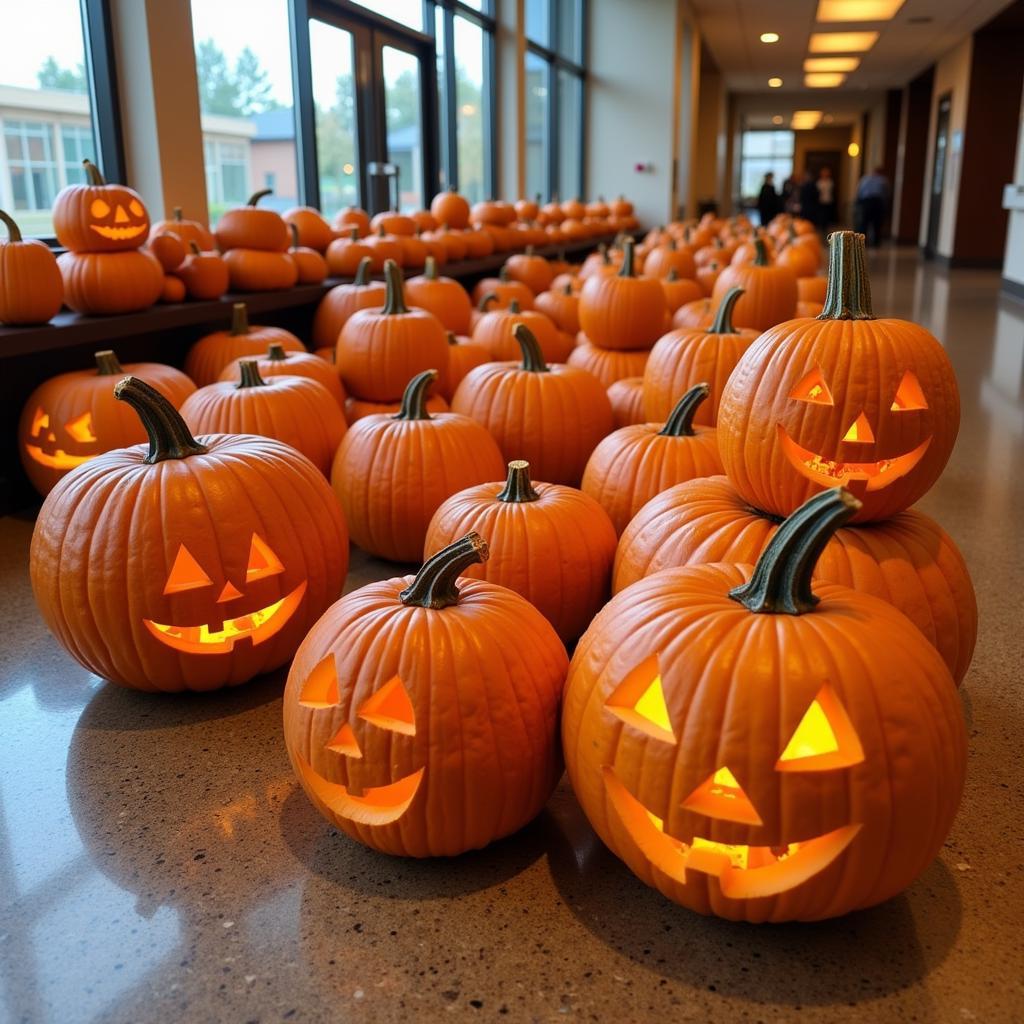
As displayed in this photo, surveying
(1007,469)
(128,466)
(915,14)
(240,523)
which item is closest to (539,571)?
(240,523)

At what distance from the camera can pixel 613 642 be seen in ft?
4.52

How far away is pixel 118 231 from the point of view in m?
3.62

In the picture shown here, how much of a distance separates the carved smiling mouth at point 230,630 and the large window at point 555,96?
35.8 feet

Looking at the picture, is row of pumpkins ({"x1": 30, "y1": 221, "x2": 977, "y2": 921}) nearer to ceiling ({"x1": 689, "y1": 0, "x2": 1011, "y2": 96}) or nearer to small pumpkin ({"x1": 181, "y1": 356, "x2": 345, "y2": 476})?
small pumpkin ({"x1": 181, "y1": 356, "x2": 345, "y2": 476})

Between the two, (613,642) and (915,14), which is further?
(915,14)

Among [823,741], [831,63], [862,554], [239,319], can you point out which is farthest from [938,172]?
[823,741]

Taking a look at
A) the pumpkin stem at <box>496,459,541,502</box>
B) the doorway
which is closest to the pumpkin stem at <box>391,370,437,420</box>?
the pumpkin stem at <box>496,459,541,502</box>

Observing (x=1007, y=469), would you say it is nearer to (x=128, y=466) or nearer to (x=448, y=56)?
(x=128, y=466)

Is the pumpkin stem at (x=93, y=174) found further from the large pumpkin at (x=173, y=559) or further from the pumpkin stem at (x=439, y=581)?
the pumpkin stem at (x=439, y=581)

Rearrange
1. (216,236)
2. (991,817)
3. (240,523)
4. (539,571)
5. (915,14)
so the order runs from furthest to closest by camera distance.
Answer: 1. (915,14)
2. (216,236)
3. (539,571)
4. (240,523)
5. (991,817)

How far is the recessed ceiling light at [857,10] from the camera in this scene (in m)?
13.6

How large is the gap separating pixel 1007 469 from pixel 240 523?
125 inches

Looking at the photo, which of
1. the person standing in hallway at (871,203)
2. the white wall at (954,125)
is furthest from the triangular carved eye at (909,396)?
the person standing in hallway at (871,203)

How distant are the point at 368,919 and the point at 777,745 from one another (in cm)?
65
